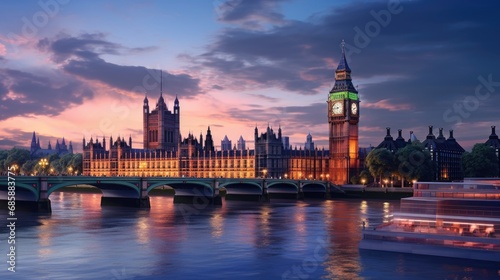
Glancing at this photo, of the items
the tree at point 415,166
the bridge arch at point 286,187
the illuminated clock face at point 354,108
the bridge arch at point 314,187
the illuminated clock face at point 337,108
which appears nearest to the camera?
the tree at point 415,166

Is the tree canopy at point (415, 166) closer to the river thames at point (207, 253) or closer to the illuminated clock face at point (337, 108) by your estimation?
the illuminated clock face at point (337, 108)

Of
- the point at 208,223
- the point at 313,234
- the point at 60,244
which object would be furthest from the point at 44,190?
the point at 313,234

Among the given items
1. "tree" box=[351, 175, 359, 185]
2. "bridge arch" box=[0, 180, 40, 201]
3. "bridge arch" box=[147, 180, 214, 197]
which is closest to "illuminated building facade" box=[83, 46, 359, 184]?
"tree" box=[351, 175, 359, 185]

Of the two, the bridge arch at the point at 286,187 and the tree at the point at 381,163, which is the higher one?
the tree at the point at 381,163

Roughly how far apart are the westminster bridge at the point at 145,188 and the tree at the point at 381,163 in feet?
34.8

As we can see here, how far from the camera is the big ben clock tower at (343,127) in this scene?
7392 inches

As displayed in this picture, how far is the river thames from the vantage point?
41156 mm

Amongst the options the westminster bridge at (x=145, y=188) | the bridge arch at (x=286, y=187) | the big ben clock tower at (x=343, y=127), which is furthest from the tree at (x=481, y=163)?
the big ben clock tower at (x=343, y=127)

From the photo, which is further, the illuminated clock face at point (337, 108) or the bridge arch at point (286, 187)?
the illuminated clock face at point (337, 108)

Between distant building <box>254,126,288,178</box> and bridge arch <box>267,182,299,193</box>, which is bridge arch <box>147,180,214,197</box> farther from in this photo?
distant building <box>254,126,288,178</box>

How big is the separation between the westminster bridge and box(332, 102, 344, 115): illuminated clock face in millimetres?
40373

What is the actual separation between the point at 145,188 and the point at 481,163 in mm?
83222

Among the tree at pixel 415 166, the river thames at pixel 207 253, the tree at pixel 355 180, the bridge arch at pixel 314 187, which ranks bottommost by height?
the river thames at pixel 207 253

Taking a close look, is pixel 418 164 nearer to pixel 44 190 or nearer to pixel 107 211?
pixel 107 211
